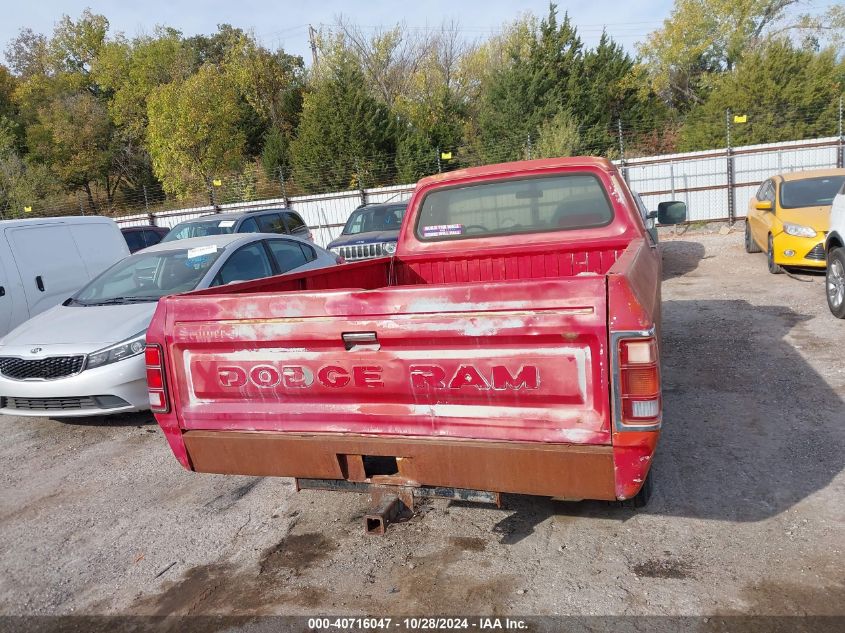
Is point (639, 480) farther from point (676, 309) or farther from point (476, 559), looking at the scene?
point (676, 309)

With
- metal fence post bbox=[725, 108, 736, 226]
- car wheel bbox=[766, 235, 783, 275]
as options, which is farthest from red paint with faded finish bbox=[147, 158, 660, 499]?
metal fence post bbox=[725, 108, 736, 226]

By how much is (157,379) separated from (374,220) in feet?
33.0

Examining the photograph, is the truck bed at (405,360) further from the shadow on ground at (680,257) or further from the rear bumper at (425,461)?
the shadow on ground at (680,257)

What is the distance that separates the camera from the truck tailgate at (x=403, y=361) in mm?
2299

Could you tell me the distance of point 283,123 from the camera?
39.6m

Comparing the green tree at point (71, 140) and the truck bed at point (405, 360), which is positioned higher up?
the green tree at point (71, 140)

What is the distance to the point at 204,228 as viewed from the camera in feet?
38.1

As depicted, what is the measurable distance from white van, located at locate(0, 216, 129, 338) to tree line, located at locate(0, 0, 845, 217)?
13997 millimetres

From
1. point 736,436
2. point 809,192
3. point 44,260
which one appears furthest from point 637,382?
point 809,192

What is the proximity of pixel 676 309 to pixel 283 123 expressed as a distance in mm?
35970

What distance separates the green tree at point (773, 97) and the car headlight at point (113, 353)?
26.4m

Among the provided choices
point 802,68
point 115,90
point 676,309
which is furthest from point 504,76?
point 115,90

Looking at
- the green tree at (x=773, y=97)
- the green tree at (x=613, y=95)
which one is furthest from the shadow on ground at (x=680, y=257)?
the green tree at (x=613, y=95)

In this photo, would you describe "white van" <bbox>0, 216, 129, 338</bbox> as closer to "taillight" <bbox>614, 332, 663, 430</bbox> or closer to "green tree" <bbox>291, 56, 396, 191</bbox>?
"taillight" <bbox>614, 332, 663, 430</bbox>
